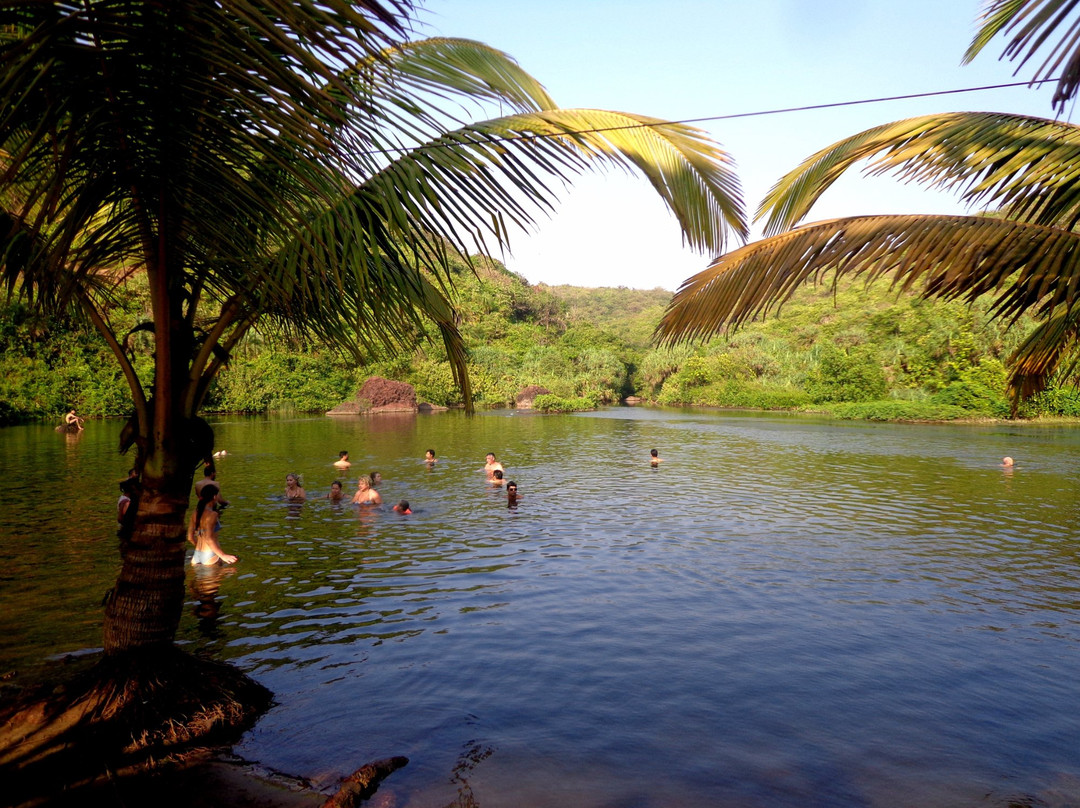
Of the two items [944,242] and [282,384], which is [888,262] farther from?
[282,384]

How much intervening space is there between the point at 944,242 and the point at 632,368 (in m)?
74.3

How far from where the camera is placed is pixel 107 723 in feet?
14.0

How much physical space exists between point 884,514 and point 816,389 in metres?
40.9

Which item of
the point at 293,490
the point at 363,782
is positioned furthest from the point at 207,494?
the point at 293,490

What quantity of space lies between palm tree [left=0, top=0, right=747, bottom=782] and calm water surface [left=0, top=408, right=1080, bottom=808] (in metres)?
1.91

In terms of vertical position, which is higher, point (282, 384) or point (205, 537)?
point (282, 384)

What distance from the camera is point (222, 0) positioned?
237 centimetres

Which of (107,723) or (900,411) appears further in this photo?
(900,411)

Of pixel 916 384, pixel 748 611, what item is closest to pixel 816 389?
pixel 916 384

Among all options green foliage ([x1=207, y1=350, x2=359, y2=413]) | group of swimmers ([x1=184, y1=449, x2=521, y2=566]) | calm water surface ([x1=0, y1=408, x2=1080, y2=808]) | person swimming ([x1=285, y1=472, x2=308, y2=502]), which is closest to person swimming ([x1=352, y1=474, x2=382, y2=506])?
group of swimmers ([x1=184, y1=449, x2=521, y2=566])

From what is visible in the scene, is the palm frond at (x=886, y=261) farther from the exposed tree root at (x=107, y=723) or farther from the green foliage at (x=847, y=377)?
the green foliage at (x=847, y=377)

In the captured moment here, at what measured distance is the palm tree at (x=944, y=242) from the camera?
13.8 feet

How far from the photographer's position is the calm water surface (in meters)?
5.24

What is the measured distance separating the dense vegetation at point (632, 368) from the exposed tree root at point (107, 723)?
26.6 metres
